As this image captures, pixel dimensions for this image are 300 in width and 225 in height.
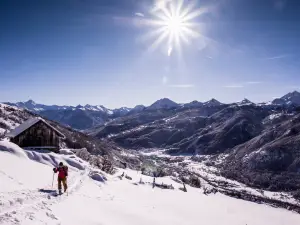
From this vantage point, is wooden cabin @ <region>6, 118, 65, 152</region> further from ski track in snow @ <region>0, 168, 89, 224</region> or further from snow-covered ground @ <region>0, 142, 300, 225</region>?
ski track in snow @ <region>0, 168, 89, 224</region>

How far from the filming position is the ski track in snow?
43.2 ft

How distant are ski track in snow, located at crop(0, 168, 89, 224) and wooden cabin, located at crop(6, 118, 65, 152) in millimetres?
30023

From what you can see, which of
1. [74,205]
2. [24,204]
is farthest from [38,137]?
[24,204]

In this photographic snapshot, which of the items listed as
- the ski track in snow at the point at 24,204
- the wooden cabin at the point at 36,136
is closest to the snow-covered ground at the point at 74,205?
the ski track in snow at the point at 24,204

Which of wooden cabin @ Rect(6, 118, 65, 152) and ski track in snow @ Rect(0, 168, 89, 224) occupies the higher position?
wooden cabin @ Rect(6, 118, 65, 152)

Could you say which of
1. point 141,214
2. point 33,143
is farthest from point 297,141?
point 141,214

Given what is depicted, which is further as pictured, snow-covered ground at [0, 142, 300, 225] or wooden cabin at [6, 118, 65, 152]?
wooden cabin at [6, 118, 65, 152]

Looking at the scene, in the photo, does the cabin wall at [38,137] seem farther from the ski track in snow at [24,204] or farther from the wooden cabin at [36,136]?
the ski track in snow at [24,204]

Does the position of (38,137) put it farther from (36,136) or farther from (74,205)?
(74,205)

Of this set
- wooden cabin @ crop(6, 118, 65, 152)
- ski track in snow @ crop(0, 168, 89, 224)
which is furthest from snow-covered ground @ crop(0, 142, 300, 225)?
wooden cabin @ crop(6, 118, 65, 152)

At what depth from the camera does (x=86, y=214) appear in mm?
16625

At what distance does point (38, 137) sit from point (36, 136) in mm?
356

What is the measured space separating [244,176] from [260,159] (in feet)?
70.1

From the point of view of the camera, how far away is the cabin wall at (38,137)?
4684 cm
